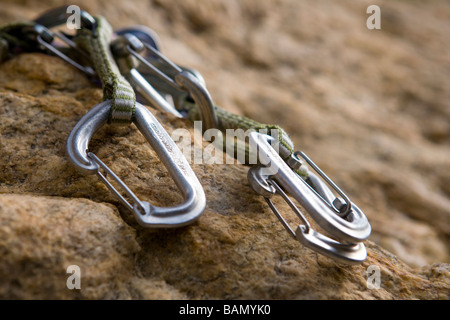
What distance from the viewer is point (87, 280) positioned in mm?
981

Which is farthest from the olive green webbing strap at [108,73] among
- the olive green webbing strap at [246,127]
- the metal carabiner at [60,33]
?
the olive green webbing strap at [246,127]

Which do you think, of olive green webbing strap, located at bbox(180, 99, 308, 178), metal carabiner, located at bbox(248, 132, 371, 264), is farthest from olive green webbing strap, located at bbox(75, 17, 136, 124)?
metal carabiner, located at bbox(248, 132, 371, 264)

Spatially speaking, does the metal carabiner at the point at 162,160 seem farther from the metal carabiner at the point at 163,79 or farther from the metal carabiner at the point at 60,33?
the metal carabiner at the point at 60,33

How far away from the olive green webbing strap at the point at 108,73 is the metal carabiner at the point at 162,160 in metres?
0.03

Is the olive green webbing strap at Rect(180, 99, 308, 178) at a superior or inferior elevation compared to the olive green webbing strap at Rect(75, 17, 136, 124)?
inferior

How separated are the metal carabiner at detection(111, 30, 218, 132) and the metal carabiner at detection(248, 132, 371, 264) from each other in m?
0.25

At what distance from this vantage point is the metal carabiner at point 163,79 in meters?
1.46

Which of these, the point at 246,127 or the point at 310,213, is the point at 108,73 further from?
the point at 310,213

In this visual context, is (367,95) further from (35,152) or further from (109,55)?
(35,152)

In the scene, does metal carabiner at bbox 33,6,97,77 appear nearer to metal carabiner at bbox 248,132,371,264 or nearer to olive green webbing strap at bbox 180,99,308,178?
olive green webbing strap at bbox 180,99,308,178

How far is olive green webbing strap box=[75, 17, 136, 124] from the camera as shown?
1261mm

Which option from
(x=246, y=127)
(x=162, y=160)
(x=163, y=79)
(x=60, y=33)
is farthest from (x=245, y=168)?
(x=60, y=33)

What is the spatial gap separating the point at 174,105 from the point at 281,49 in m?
1.31

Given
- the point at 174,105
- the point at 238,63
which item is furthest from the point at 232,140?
the point at 238,63
